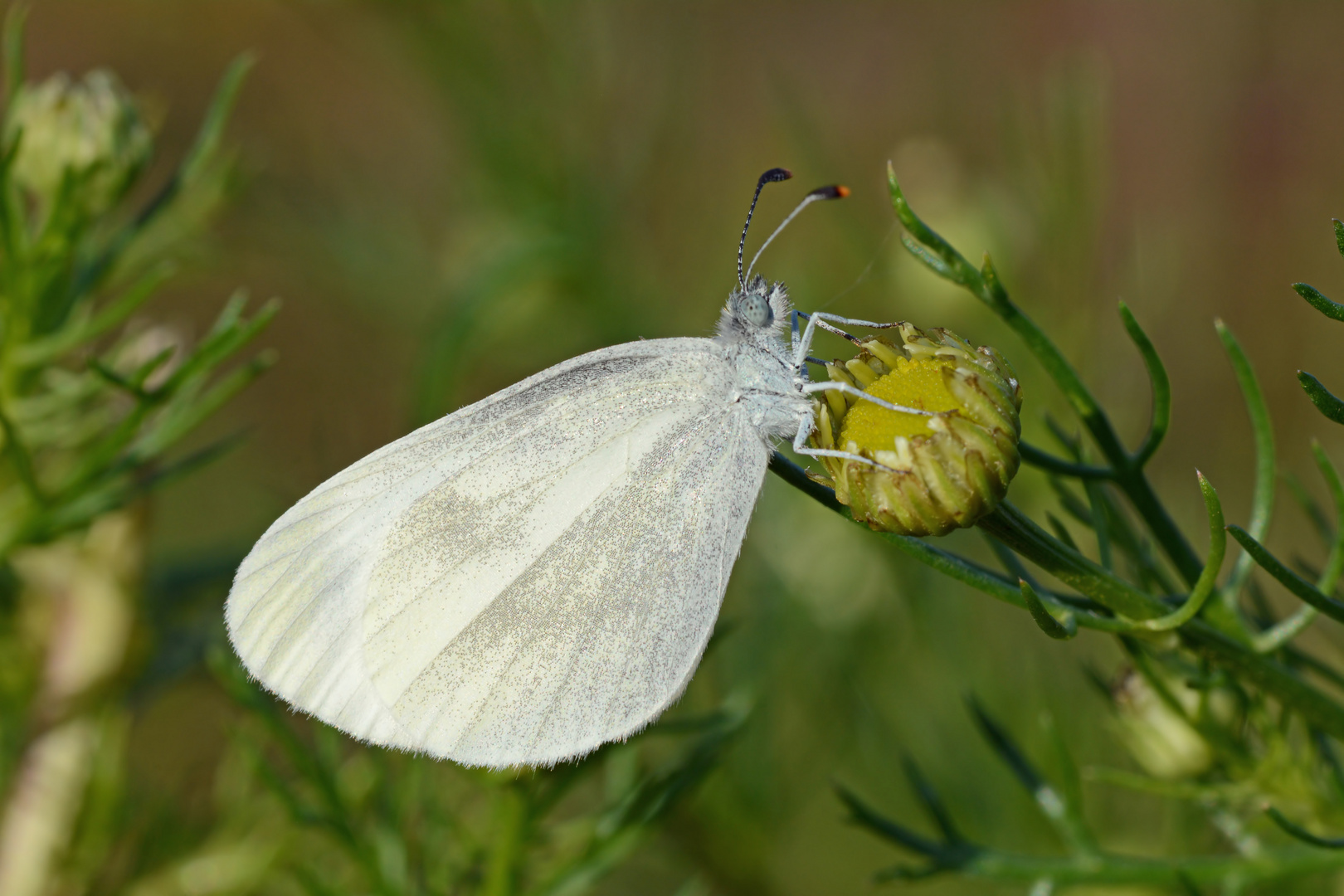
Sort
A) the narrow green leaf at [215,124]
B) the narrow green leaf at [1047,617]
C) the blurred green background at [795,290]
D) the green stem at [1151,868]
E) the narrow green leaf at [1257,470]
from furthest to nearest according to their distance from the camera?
1. the blurred green background at [795,290]
2. the narrow green leaf at [215,124]
3. the green stem at [1151,868]
4. the narrow green leaf at [1257,470]
5. the narrow green leaf at [1047,617]

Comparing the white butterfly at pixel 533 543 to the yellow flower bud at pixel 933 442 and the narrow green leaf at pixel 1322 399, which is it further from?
the narrow green leaf at pixel 1322 399

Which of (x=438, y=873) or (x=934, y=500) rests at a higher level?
(x=934, y=500)

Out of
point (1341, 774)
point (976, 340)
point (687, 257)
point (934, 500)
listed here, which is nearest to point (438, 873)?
point (934, 500)

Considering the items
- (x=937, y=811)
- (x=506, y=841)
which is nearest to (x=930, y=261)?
(x=937, y=811)

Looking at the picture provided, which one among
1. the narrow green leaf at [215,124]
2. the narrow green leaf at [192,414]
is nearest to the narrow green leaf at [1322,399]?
the narrow green leaf at [192,414]

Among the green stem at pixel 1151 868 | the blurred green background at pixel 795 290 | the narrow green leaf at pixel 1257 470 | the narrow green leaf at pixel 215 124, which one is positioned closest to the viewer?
the narrow green leaf at pixel 1257 470

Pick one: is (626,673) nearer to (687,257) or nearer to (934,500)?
(934,500)

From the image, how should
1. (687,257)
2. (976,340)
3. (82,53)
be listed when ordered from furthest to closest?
(82,53), (687,257), (976,340)
